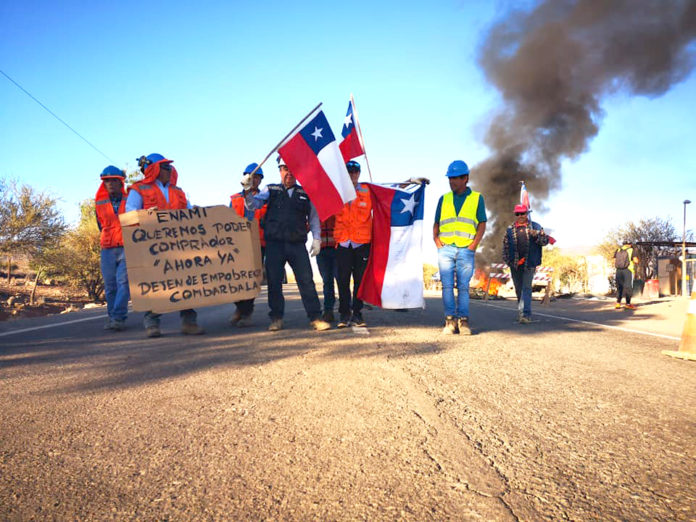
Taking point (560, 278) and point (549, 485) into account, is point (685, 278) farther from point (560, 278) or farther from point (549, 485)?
point (549, 485)

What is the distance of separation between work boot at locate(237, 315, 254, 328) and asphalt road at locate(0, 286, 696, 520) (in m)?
2.15

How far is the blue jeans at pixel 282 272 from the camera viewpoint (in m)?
5.96

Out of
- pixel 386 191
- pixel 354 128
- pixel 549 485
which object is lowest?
pixel 549 485

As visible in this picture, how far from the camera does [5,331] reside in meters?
6.27

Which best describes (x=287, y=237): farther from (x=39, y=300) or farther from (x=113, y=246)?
(x=39, y=300)

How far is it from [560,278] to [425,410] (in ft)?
89.8

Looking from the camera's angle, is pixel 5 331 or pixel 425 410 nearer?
pixel 425 410

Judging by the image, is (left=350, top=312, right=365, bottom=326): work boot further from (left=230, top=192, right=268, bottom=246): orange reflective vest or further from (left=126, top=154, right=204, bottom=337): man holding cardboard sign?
(left=126, top=154, right=204, bottom=337): man holding cardboard sign

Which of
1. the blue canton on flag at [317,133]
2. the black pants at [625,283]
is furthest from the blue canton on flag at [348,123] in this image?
the black pants at [625,283]

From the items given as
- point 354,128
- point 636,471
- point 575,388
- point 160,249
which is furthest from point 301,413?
point 354,128

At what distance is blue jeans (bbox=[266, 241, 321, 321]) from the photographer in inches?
235

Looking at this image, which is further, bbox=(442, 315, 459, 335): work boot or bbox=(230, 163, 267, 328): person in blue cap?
bbox=(230, 163, 267, 328): person in blue cap

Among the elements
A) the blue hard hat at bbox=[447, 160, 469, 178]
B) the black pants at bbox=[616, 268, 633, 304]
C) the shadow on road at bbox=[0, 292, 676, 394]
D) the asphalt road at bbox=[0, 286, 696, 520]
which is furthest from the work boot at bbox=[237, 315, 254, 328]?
the black pants at bbox=[616, 268, 633, 304]

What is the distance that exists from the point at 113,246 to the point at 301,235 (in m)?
2.71
